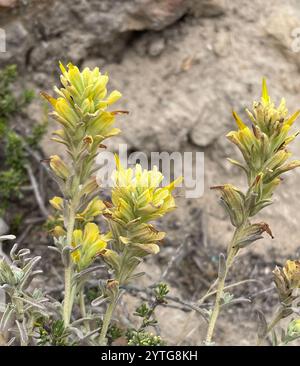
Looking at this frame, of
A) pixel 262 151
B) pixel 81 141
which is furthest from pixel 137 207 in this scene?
pixel 262 151

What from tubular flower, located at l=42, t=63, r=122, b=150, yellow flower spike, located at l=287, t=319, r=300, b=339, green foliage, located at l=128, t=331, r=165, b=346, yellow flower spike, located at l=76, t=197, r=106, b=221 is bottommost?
green foliage, located at l=128, t=331, r=165, b=346

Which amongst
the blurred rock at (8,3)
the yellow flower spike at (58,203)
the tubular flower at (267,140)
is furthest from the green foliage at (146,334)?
the blurred rock at (8,3)

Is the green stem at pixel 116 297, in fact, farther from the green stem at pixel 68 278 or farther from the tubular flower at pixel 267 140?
the tubular flower at pixel 267 140

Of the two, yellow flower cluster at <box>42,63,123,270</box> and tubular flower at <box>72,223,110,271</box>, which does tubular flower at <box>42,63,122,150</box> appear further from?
tubular flower at <box>72,223,110,271</box>

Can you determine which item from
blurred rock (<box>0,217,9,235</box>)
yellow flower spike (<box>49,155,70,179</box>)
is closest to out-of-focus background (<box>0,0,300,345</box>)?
blurred rock (<box>0,217,9,235</box>)

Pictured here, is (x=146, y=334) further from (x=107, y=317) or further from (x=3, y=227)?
(x=3, y=227)

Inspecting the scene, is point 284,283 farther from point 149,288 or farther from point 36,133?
point 36,133
